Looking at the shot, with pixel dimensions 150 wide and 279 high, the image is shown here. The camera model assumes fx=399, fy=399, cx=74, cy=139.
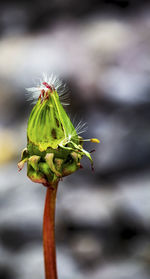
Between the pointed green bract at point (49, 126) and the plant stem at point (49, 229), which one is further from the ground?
the pointed green bract at point (49, 126)

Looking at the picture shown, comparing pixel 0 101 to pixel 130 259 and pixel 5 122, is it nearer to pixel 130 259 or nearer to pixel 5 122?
pixel 5 122

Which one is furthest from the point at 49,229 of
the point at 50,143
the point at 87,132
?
the point at 87,132

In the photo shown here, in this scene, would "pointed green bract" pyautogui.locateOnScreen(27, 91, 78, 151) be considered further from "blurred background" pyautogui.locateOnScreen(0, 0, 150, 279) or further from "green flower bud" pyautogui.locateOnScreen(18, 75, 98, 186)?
"blurred background" pyautogui.locateOnScreen(0, 0, 150, 279)

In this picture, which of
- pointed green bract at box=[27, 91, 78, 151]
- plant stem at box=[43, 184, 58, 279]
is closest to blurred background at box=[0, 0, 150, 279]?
plant stem at box=[43, 184, 58, 279]

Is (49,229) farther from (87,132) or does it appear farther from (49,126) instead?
(87,132)

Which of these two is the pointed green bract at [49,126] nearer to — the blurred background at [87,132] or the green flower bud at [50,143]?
the green flower bud at [50,143]

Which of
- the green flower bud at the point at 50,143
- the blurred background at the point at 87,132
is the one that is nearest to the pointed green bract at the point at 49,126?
the green flower bud at the point at 50,143
